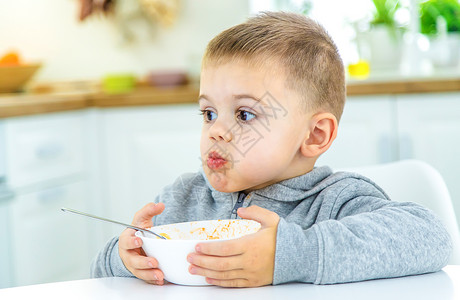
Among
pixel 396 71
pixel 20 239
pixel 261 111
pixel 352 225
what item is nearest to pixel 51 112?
pixel 20 239

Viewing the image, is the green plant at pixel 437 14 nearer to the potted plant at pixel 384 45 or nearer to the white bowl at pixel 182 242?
the potted plant at pixel 384 45

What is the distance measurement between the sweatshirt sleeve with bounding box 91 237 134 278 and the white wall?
7.38ft

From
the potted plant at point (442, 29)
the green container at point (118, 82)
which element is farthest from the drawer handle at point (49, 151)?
the potted plant at point (442, 29)

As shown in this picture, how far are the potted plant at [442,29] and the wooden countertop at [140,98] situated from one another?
1.95 ft

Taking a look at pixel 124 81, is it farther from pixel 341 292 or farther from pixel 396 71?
pixel 341 292

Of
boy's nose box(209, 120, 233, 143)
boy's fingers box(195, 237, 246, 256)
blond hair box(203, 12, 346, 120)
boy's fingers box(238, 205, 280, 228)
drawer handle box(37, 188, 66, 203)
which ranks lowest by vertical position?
drawer handle box(37, 188, 66, 203)

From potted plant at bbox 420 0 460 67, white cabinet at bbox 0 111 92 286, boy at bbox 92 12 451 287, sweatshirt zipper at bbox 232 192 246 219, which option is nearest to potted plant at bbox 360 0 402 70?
potted plant at bbox 420 0 460 67

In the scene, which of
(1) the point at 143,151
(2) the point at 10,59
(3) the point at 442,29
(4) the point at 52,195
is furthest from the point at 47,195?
(3) the point at 442,29

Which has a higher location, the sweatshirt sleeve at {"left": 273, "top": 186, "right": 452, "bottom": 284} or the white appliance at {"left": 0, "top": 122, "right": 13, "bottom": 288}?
the sweatshirt sleeve at {"left": 273, "top": 186, "right": 452, "bottom": 284}

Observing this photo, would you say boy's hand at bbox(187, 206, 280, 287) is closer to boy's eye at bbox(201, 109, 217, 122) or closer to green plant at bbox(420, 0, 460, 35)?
boy's eye at bbox(201, 109, 217, 122)

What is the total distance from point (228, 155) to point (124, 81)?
83.5 inches

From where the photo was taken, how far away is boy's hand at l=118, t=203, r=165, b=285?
79 centimetres

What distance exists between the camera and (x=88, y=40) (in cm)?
335

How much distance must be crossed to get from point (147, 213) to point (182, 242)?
0.19 m
